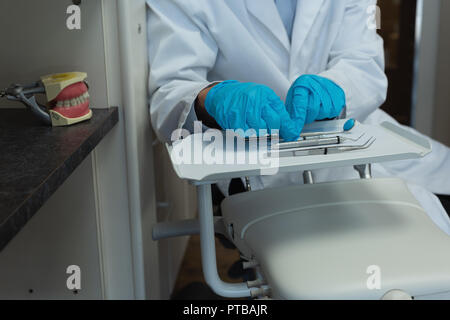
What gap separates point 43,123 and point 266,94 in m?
0.42

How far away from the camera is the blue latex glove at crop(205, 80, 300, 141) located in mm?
798

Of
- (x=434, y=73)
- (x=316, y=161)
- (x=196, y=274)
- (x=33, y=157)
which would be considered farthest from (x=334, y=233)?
(x=434, y=73)

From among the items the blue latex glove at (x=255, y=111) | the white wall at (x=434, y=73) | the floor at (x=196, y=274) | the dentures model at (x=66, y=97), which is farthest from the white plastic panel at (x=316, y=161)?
the white wall at (x=434, y=73)

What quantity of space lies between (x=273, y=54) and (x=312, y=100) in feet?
1.29

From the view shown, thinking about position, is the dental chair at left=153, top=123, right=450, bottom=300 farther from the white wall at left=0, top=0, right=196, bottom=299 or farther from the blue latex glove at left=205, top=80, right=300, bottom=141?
the white wall at left=0, top=0, right=196, bottom=299

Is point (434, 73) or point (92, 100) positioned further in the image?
point (434, 73)

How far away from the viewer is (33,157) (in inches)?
30.3

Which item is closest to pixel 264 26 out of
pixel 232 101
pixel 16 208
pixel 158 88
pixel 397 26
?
pixel 158 88

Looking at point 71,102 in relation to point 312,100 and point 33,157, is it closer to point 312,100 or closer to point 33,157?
point 33,157

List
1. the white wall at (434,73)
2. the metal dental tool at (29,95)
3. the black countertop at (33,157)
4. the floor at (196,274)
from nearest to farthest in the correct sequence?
the black countertop at (33,157) → the metal dental tool at (29,95) → the floor at (196,274) → the white wall at (434,73)

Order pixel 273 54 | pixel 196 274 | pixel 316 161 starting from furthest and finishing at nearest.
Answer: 1. pixel 196 274
2. pixel 273 54
3. pixel 316 161

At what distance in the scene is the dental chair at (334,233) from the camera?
67 centimetres

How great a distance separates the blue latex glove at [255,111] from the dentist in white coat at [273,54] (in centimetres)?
22

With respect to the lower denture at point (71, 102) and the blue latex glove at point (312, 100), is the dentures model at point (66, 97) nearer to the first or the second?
the lower denture at point (71, 102)
